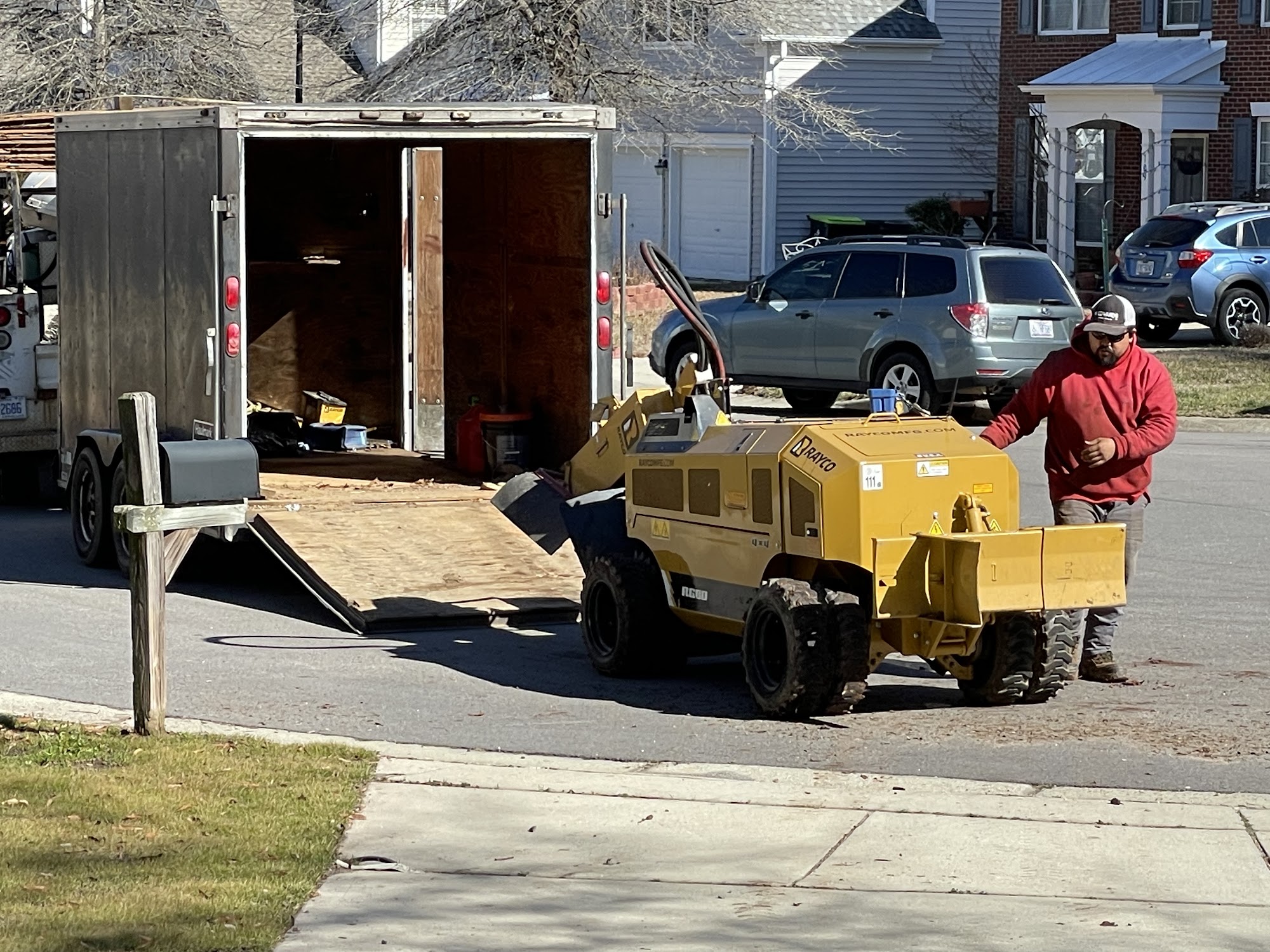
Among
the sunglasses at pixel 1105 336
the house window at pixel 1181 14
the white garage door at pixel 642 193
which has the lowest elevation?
the sunglasses at pixel 1105 336

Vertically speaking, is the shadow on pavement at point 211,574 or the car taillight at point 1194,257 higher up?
the car taillight at point 1194,257

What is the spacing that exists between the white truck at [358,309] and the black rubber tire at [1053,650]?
310 centimetres

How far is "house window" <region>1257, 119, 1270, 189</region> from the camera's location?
34.0 metres

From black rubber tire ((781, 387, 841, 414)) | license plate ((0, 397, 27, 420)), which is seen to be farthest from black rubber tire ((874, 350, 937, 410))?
license plate ((0, 397, 27, 420))

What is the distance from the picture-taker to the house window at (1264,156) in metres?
34.0

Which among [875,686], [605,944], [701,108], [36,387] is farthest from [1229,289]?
[605,944]

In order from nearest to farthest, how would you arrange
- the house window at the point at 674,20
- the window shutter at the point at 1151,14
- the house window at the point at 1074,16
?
the house window at the point at 674,20
the window shutter at the point at 1151,14
the house window at the point at 1074,16

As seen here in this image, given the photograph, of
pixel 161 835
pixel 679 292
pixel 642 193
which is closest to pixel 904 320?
pixel 679 292

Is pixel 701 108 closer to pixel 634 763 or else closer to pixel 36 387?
pixel 36 387

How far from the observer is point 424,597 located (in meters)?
11.2

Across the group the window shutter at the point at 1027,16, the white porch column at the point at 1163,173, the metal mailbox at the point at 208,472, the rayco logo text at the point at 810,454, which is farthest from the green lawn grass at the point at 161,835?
the window shutter at the point at 1027,16

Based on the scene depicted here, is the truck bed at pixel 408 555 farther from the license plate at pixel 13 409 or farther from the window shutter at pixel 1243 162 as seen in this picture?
the window shutter at pixel 1243 162

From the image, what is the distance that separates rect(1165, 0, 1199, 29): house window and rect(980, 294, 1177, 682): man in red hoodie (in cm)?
2766

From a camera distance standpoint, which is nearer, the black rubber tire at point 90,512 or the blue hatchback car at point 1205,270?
the black rubber tire at point 90,512
